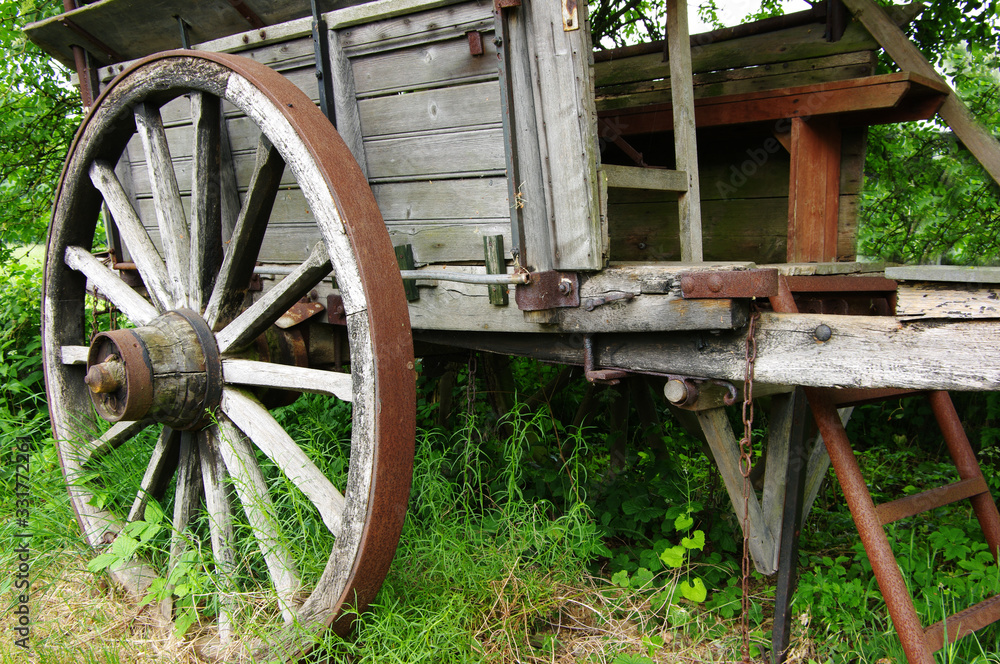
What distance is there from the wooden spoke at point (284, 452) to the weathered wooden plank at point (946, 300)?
1458 mm

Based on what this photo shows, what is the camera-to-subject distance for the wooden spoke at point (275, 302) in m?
2.02

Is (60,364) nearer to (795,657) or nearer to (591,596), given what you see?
(591,596)

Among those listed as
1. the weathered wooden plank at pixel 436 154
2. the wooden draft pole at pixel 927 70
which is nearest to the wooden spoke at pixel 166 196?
the weathered wooden plank at pixel 436 154

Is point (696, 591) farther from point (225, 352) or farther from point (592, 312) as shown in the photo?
point (225, 352)

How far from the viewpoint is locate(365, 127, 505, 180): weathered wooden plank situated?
2.15 meters

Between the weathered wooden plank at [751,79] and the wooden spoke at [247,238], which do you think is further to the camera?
the weathered wooden plank at [751,79]

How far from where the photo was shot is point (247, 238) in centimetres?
223

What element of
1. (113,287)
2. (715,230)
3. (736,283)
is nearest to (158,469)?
(113,287)

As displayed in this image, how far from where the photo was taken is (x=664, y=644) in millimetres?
2273

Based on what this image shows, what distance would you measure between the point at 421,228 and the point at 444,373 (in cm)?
155

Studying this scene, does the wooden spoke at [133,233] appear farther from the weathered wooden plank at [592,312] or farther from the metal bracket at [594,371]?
the metal bracket at [594,371]

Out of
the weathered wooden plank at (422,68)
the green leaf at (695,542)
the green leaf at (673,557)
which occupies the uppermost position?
the weathered wooden plank at (422,68)

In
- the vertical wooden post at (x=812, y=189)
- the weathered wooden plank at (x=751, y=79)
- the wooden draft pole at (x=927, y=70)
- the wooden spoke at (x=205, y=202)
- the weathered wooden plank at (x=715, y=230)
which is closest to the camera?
the wooden spoke at (x=205, y=202)

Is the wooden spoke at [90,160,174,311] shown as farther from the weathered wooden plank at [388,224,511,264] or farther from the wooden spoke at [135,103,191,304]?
the weathered wooden plank at [388,224,511,264]
